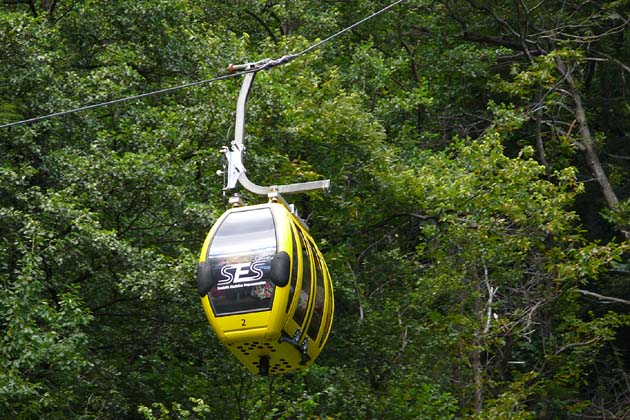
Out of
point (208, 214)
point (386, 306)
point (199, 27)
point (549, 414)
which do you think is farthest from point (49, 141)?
point (549, 414)

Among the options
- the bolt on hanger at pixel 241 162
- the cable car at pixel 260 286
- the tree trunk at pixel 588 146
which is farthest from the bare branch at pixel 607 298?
the cable car at pixel 260 286

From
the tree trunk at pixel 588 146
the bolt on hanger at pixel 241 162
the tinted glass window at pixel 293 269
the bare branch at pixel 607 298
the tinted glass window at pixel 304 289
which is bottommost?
the bare branch at pixel 607 298

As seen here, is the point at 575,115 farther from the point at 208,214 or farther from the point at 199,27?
the point at 208,214

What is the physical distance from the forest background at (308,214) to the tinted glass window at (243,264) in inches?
154

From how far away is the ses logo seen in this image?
32.4 ft

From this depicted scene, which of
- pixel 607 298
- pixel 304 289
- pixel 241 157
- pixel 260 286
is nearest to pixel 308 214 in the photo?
pixel 241 157

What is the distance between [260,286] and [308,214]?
298 inches

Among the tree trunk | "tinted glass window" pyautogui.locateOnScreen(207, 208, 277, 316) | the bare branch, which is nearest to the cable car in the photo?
"tinted glass window" pyautogui.locateOnScreen(207, 208, 277, 316)

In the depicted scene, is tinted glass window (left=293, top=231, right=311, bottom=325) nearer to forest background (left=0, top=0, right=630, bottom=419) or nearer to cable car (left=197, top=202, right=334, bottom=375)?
cable car (left=197, top=202, right=334, bottom=375)

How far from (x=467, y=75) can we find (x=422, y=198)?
5.82m

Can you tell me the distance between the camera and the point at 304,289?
10.2 metres

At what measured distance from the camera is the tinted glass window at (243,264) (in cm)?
985

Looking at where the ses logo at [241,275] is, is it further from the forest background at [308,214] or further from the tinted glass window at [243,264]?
the forest background at [308,214]

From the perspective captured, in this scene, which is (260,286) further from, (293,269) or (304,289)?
(304,289)
